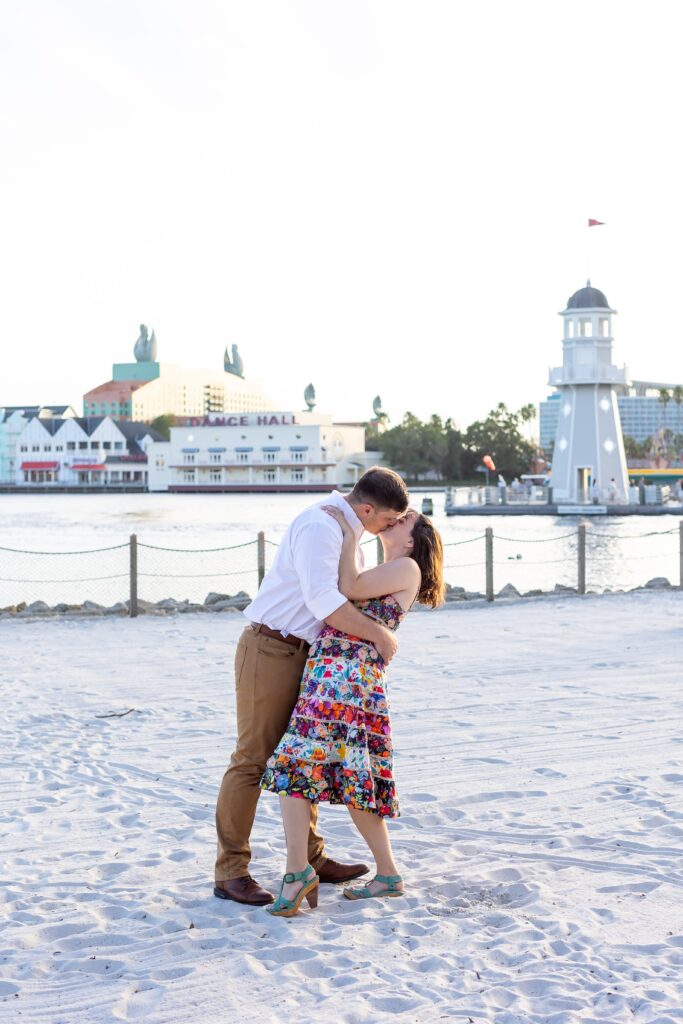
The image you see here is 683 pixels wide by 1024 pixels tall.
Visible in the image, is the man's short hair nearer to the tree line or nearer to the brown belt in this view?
the brown belt

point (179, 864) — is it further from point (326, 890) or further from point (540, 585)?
point (540, 585)

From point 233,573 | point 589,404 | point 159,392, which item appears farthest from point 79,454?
point 233,573

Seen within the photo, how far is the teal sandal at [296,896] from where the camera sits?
4105mm

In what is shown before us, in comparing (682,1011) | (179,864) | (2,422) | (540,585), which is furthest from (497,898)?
(2,422)

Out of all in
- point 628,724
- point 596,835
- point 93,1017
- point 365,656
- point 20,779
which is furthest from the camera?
point 628,724

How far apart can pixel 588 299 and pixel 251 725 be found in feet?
162

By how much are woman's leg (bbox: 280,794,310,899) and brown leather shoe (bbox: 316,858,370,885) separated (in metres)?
0.35

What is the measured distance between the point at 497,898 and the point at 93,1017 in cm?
165

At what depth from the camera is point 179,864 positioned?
4.69 meters

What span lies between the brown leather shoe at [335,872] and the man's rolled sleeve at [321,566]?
3.87ft

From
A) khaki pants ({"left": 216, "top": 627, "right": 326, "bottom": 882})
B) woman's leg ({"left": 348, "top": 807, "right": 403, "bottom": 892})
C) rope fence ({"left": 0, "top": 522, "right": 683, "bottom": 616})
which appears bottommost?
rope fence ({"left": 0, "top": 522, "right": 683, "bottom": 616})

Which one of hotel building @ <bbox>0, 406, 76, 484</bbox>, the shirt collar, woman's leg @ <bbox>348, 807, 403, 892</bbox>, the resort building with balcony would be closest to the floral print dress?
woman's leg @ <bbox>348, 807, 403, 892</bbox>

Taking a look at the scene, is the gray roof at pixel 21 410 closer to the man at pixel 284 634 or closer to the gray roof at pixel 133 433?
the gray roof at pixel 133 433

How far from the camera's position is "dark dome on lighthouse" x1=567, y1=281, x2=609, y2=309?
167 feet
